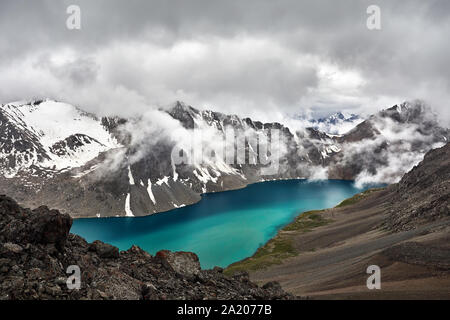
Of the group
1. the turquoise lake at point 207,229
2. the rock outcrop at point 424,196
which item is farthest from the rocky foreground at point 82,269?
the rock outcrop at point 424,196

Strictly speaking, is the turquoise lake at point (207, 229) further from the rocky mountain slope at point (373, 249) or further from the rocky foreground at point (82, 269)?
the rocky foreground at point (82, 269)

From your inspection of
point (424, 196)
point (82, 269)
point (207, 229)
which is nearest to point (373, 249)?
point (424, 196)

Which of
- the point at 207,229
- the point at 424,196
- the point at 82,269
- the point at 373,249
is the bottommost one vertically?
the point at 82,269

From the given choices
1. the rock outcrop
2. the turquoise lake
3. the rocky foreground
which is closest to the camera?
the rocky foreground

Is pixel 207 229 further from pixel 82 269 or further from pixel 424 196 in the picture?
pixel 82 269

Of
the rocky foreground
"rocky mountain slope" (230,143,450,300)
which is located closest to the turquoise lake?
"rocky mountain slope" (230,143,450,300)

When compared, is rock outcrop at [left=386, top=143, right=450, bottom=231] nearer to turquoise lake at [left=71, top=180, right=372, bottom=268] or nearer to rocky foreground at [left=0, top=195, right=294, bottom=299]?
turquoise lake at [left=71, top=180, right=372, bottom=268]
